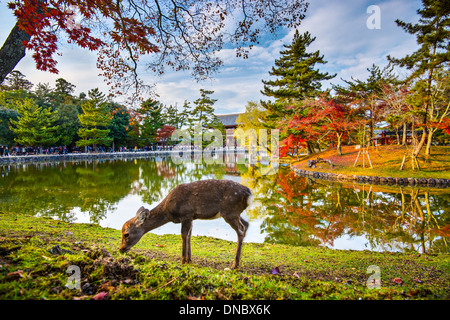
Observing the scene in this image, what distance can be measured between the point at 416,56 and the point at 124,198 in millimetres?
20879

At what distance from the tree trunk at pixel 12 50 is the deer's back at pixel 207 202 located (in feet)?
11.3

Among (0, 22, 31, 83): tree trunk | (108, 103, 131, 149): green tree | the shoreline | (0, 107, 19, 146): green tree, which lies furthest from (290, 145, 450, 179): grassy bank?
(0, 107, 19, 146): green tree

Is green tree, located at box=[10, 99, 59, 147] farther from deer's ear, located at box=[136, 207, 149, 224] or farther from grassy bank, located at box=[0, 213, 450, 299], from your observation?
deer's ear, located at box=[136, 207, 149, 224]

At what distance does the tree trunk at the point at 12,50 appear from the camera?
3.64 m

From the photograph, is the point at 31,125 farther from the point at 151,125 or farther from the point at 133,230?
the point at 133,230

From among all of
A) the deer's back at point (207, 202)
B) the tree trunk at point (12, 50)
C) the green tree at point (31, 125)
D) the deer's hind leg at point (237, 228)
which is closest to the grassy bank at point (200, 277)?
the deer's hind leg at point (237, 228)

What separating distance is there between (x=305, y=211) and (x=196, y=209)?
23.2ft

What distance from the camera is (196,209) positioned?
384 cm

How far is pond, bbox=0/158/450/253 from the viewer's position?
22.4ft

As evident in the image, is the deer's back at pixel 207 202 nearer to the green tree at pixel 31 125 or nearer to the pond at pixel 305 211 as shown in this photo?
the pond at pixel 305 211

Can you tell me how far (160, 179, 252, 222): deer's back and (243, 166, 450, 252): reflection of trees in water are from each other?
3739mm
